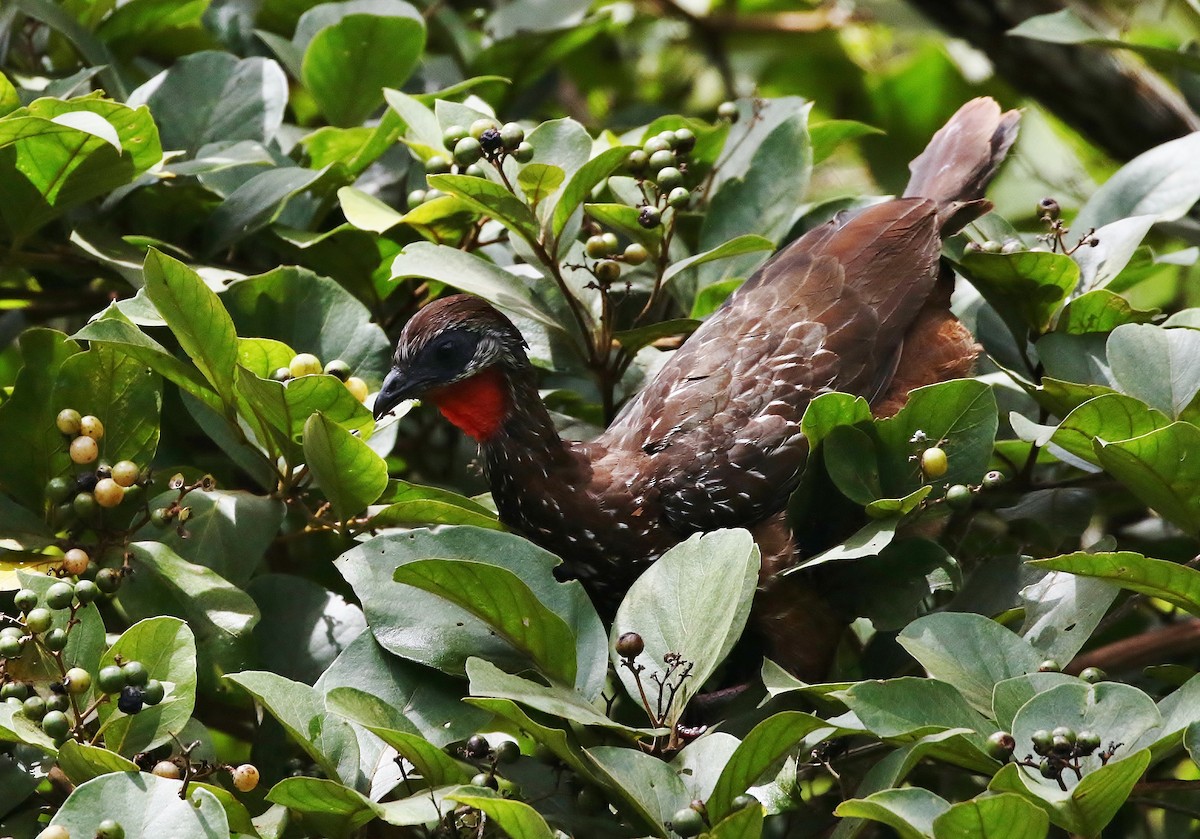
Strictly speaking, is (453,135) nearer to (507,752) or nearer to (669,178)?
(669,178)

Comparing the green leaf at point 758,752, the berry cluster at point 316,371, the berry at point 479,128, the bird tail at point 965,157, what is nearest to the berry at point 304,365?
the berry cluster at point 316,371

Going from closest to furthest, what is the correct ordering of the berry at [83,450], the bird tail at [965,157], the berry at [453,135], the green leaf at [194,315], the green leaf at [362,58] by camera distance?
the green leaf at [194,315], the berry at [83,450], the berry at [453,135], the green leaf at [362,58], the bird tail at [965,157]

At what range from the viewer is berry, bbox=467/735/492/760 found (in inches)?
63.4

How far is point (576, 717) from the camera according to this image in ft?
4.85

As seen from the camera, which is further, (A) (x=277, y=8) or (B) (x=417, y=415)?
(A) (x=277, y=8)

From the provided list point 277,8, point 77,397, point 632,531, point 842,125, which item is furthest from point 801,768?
point 277,8

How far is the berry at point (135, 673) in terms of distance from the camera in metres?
1.52

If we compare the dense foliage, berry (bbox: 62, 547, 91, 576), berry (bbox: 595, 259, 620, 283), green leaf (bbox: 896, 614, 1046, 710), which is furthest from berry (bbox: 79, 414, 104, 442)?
green leaf (bbox: 896, 614, 1046, 710)

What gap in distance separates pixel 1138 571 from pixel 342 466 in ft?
3.32

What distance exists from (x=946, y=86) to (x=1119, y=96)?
0.51 meters

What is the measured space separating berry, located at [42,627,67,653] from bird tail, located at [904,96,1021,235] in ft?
5.85

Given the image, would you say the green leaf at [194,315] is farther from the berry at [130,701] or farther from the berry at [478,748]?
the berry at [478,748]

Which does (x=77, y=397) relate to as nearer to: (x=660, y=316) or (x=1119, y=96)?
(x=660, y=316)

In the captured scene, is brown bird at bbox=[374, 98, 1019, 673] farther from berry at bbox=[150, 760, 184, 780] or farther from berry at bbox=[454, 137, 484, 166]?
berry at bbox=[150, 760, 184, 780]
